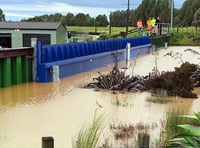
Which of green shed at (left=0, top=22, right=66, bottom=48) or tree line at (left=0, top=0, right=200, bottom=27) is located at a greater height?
tree line at (left=0, top=0, right=200, bottom=27)

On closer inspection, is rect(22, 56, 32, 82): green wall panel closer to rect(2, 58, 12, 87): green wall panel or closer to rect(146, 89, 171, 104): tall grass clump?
rect(2, 58, 12, 87): green wall panel

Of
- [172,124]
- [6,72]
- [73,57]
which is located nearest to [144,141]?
[172,124]

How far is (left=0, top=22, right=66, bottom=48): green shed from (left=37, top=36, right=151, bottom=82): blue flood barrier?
4.04 m

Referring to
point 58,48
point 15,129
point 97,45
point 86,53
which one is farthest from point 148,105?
point 97,45

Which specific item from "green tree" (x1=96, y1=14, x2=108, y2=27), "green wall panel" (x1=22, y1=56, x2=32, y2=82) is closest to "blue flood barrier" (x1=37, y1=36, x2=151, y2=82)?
"green wall panel" (x1=22, y1=56, x2=32, y2=82)

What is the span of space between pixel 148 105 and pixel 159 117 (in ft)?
4.51

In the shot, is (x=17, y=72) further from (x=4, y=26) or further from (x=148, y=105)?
(x=4, y=26)

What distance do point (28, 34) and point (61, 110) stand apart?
1571 centimetres

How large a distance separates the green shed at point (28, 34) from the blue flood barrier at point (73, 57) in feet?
13.3

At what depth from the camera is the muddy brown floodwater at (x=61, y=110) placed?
268 inches

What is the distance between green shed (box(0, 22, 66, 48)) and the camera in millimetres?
23609

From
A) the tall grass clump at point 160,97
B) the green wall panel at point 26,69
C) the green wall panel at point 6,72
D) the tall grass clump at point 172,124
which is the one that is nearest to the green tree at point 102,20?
the green wall panel at point 26,69

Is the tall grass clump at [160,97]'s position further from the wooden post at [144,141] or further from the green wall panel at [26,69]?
the wooden post at [144,141]

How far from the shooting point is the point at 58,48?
14250 millimetres
